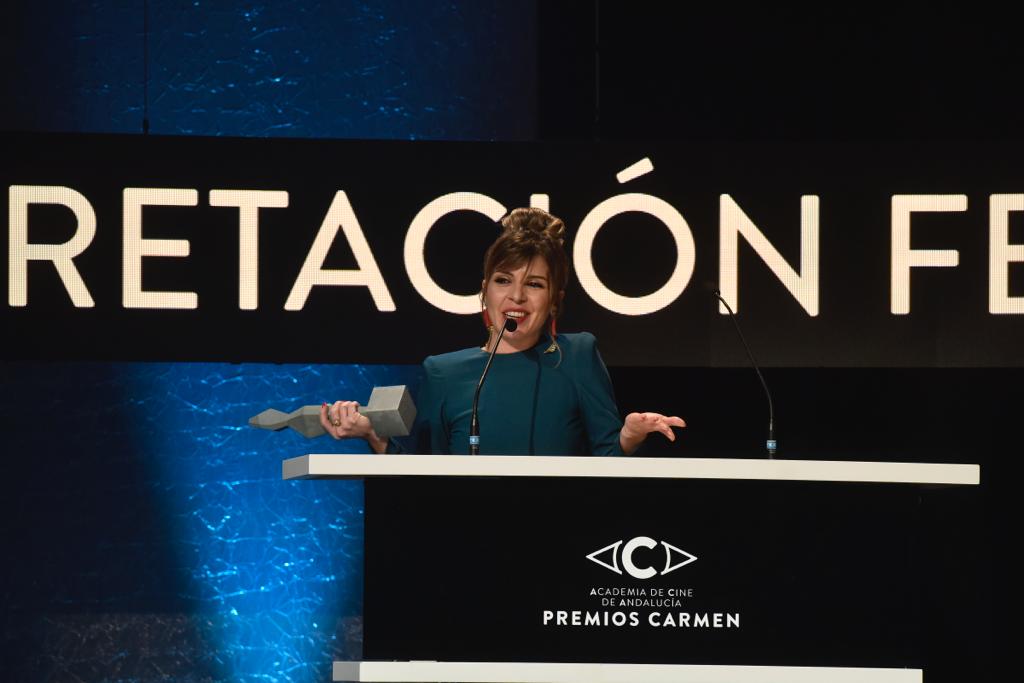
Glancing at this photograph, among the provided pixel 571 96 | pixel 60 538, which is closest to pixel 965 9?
pixel 571 96

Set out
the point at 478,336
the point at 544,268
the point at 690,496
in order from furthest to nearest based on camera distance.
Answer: the point at 478,336 < the point at 544,268 < the point at 690,496

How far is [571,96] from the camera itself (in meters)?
4.44

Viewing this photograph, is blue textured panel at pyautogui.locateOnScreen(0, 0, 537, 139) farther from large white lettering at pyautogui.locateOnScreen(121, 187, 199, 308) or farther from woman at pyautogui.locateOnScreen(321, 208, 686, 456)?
woman at pyautogui.locateOnScreen(321, 208, 686, 456)

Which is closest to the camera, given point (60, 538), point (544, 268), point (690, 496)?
point (690, 496)

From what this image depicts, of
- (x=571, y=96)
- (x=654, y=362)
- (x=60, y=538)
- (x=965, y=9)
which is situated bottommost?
(x=60, y=538)

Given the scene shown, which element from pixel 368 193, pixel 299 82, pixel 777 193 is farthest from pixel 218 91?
pixel 777 193

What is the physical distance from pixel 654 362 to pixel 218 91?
1.78 meters

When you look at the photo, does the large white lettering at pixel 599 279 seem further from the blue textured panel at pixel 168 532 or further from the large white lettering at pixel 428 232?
the blue textured panel at pixel 168 532

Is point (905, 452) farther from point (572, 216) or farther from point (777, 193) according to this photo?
point (572, 216)

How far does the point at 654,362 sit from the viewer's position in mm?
4043

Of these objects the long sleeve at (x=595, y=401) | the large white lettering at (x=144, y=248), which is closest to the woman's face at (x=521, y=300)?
the long sleeve at (x=595, y=401)

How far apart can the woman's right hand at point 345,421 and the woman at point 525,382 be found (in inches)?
15.0

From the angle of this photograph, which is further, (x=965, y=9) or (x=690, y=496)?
(x=965, y=9)

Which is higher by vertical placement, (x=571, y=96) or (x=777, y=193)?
(x=571, y=96)
